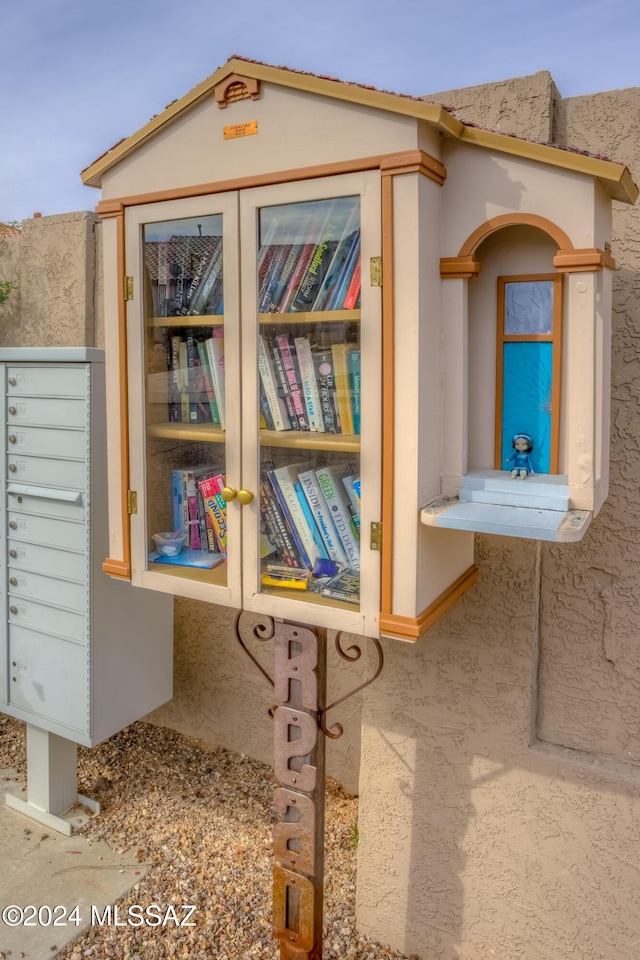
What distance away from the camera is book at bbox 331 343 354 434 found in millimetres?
1415

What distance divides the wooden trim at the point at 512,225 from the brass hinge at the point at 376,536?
1.82ft

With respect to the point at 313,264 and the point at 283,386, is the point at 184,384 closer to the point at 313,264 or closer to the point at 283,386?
the point at 283,386

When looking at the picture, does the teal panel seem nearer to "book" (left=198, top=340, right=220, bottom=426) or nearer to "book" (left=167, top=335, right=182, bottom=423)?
"book" (left=198, top=340, right=220, bottom=426)

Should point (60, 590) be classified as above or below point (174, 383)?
below

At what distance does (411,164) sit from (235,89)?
1.50 ft

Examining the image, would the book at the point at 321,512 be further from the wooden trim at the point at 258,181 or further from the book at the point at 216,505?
the wooden trim at the point at 258,181

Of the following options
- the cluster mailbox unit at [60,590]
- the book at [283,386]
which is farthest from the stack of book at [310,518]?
the cluster mailbox unit at [60,590]

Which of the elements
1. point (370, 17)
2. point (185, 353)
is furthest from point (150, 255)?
point (370, 17)

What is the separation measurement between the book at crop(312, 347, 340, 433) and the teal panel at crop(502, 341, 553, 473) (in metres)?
0.35

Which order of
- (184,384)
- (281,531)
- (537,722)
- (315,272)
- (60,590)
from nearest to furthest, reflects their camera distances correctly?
1. (315,272)
2. (281,531)
3. (184,384)
4. (537,722)
5. (60,590)

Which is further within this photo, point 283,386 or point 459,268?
point 283,386

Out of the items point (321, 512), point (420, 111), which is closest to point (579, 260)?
point (420, 111)

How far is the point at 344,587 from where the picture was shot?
4.73ft

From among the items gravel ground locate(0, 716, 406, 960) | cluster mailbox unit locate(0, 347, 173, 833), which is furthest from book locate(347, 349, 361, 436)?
gravel ground locate(0, 716, 406, 960)
